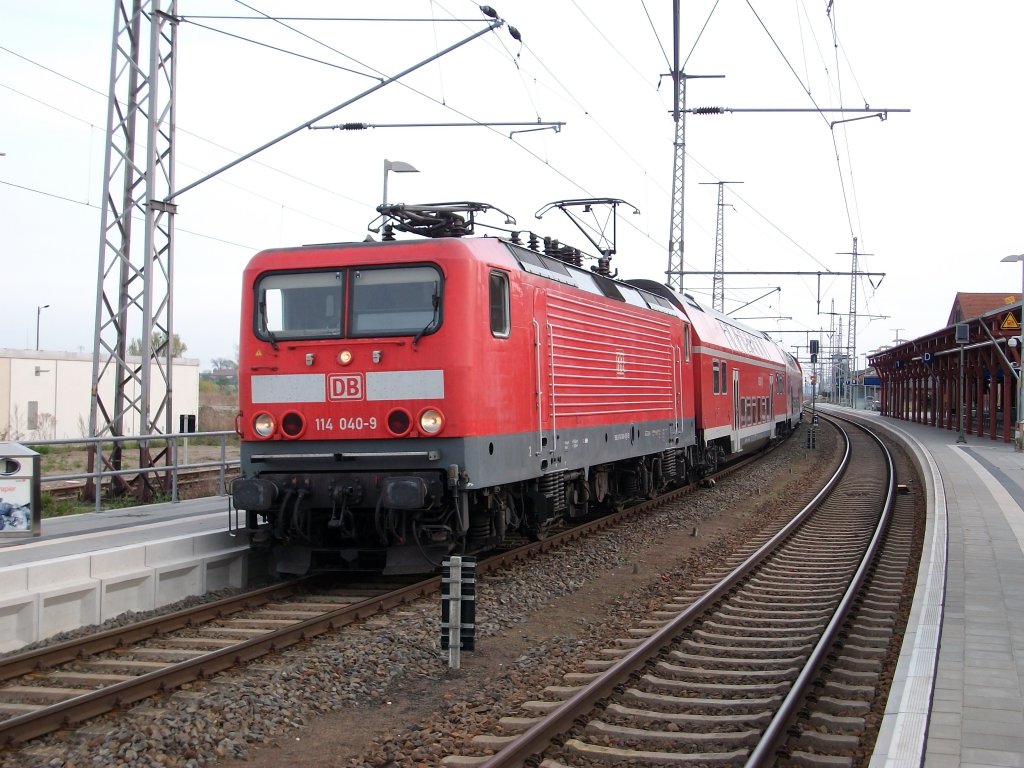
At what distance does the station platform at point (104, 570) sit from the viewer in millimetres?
7789

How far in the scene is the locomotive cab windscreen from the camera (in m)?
9.73

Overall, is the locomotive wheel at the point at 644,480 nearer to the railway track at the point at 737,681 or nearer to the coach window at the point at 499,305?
the railway track at the point at 737,681


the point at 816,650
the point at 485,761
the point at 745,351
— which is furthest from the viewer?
the point at 745,351

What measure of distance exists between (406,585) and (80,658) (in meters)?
3.53

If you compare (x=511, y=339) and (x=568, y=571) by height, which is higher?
(x=511, y=339)

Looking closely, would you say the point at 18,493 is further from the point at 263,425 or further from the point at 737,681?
the point at 737,681

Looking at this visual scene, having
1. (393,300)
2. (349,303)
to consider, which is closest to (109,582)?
(349,303)

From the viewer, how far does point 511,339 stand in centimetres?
1048

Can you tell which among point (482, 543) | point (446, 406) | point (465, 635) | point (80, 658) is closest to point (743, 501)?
point (482, 543)

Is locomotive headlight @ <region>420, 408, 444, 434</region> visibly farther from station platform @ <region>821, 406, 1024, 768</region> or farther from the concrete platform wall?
station platform @ <region>821, 406, 1024, 768</region>

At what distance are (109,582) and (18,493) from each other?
200cm

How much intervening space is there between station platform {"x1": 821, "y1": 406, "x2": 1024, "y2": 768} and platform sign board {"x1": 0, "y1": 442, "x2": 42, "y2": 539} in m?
7.96

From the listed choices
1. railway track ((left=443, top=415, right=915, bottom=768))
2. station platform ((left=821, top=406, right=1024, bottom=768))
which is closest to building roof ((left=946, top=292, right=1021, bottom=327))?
station platform ((left=821, top=406, right=1024, bottom=768))

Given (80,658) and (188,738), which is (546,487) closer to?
(80,658)
